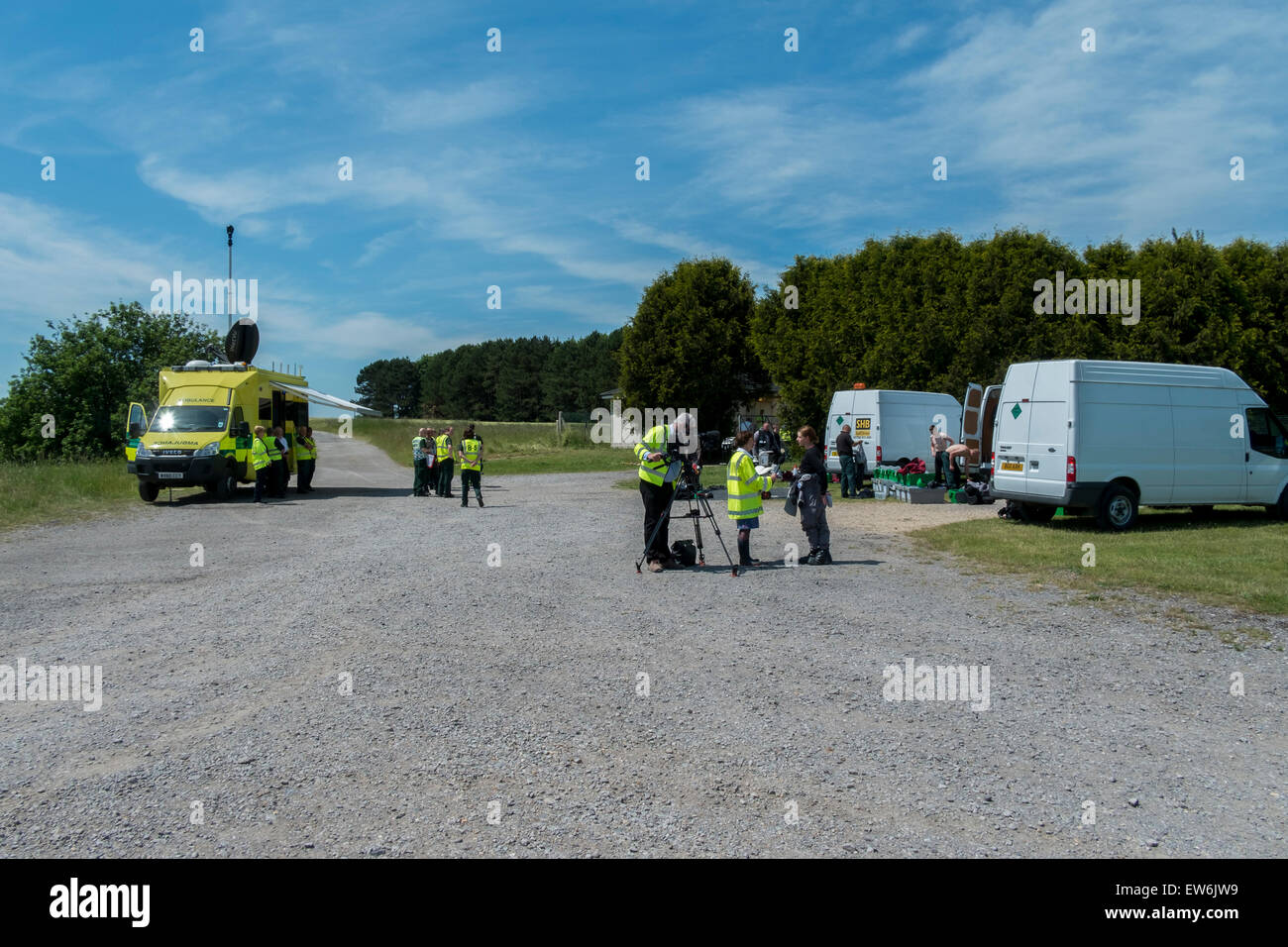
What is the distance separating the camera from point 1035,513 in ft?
53.1

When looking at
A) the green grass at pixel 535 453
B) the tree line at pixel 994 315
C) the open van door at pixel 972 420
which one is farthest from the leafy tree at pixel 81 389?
the open van door at pixel 972 420

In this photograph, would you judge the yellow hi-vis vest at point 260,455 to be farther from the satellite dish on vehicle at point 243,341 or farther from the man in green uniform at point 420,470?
the satellite dish on vehicle at point 243,341

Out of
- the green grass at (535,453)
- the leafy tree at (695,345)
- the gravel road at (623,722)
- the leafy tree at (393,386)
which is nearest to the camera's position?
the gravel road at (623,722)

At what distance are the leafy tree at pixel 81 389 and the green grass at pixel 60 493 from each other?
776 inches

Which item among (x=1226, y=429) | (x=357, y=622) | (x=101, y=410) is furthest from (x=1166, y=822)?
(x=101, y=410)

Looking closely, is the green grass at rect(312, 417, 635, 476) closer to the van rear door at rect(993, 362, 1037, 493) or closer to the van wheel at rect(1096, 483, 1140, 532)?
the van rear door at rect(993, 362, 1037, 493)

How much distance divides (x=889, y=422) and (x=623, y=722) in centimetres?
1797

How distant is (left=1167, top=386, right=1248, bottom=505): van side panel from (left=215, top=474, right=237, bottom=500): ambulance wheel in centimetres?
1860

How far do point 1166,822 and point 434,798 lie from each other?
10.6ft

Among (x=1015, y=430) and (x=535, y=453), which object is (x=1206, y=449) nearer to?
(x=1015, y=430)

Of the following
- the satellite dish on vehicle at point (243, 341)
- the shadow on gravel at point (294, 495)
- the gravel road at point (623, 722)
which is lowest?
the gravel road at point (623, 722)

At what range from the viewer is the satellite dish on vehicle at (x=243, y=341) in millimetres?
24734
